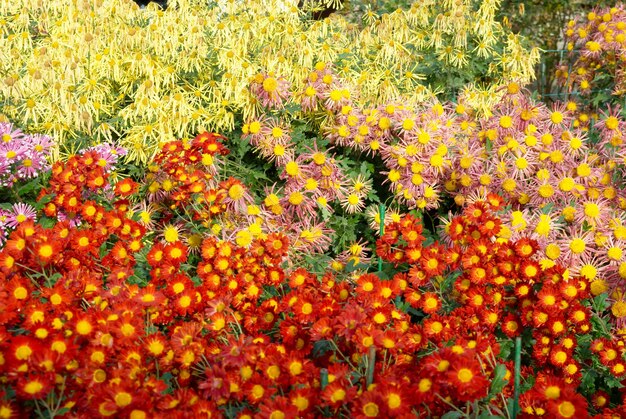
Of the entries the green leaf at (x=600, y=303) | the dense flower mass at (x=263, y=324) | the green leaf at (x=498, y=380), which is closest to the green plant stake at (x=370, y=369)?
the dense flower mass at (x=263, y=324)

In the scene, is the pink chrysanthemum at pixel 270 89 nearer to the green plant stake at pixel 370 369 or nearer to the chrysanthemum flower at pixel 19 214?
the chrysanthemum flower at pixel 19 214

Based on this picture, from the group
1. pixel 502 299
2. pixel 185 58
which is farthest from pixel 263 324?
pixel 185 58

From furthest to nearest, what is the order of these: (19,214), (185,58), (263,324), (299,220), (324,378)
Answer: (185,58), (299,220), (19,214), (263,324), (324,378)

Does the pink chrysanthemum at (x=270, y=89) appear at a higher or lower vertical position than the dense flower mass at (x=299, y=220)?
higher

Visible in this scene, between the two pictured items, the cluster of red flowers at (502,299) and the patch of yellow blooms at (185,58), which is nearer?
the cluster of red flowers at (502,299)

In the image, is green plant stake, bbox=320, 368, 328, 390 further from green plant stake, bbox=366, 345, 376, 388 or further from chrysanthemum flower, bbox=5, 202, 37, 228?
chrysanthemum flower, bbox=5, 202, 37, 228

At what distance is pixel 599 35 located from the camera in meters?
3.79

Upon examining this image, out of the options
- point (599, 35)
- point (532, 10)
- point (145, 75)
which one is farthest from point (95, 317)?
point (532, 10)

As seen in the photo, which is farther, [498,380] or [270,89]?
[270,89]

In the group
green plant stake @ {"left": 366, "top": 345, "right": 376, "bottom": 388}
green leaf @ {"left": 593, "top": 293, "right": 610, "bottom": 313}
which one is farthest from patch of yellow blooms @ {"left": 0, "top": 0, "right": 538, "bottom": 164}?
green plant stake @ {"left": 366, "top": 345, "right": 376, "bottom": 388}

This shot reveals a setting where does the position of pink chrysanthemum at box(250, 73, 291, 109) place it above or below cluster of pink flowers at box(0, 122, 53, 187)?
above

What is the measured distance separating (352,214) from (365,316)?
140cm

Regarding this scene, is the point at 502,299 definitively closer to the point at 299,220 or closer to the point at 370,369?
the point at 370,369

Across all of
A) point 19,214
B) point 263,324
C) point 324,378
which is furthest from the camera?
point 19,214
